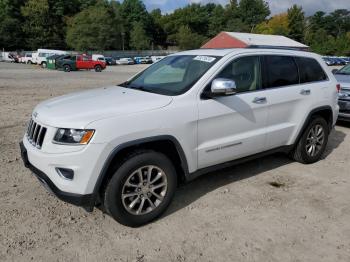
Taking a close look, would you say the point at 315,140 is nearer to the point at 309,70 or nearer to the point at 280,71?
the point at 309,70

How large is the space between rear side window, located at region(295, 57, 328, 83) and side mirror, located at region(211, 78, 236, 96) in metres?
1.84

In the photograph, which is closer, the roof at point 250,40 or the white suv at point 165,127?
the white suv at point 165,127

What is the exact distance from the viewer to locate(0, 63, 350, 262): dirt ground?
11.1ft

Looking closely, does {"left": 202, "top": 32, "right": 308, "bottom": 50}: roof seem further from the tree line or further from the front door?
the front door

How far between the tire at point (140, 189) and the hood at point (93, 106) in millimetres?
473

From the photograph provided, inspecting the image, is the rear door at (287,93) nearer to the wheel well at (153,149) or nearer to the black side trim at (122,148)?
the wheel well at (153,149)

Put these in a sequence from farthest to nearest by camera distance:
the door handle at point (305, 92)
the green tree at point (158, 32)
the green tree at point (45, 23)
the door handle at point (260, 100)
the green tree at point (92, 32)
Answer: the green tree at point (158, 32) → the green tree at point (45, 23) → the green tree at point (92, 32) → the door handle at point (305, 92) → the door handle at point (260, 100)

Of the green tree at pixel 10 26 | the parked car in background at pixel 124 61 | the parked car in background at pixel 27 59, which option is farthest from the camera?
the green tree at pixel 10 26

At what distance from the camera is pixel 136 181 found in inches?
147

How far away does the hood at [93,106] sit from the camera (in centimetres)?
344

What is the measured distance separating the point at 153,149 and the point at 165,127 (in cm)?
30

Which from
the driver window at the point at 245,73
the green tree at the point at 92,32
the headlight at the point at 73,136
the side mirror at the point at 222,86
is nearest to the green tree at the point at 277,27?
the green tree at the point at 92,32

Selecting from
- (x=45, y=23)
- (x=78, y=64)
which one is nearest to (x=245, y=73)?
(x=78, y=64)

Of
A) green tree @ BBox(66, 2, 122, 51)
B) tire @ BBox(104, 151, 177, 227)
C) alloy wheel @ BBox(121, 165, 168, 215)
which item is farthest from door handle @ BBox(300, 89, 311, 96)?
green tree @ BBox(66, 2, 122, 51)
